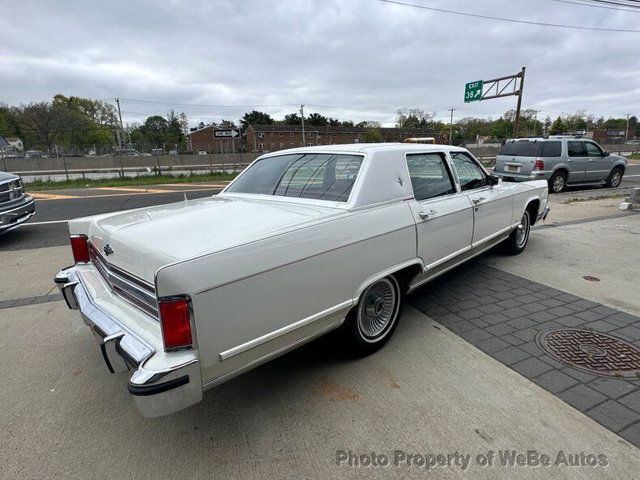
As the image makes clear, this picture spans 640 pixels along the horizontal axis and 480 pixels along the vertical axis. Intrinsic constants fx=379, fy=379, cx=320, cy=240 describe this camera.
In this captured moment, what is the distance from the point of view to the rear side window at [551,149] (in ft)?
36.7

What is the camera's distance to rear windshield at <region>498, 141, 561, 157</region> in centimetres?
1119

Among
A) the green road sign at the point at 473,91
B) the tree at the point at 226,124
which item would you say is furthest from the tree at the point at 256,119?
the green road sign at the point at 473,91

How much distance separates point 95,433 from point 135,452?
34 centimetres

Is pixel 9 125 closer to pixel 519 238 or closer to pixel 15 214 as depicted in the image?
pixel 15 214

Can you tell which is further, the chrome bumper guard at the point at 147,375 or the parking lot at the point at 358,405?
the parking lot at the point at 358,405

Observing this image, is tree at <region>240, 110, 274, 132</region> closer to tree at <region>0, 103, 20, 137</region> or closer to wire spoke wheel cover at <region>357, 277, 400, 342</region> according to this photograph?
tree at <region>0, 103, 20, 137</region>

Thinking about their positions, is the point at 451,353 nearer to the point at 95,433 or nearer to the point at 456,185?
the point at 456,185

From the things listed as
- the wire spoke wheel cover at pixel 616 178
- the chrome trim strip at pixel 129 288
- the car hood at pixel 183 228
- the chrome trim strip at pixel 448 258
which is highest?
the car hood at pixel 183 228

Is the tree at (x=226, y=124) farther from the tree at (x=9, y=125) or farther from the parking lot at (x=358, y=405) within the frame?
the parking lot at (x=358, y=405)

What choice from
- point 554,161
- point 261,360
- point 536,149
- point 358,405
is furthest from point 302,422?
point 554,161

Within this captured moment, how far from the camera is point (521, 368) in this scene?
2.82m

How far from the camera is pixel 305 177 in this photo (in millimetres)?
3193

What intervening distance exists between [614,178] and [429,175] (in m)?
13.6

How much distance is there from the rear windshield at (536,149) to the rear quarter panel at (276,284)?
10.5 meters
